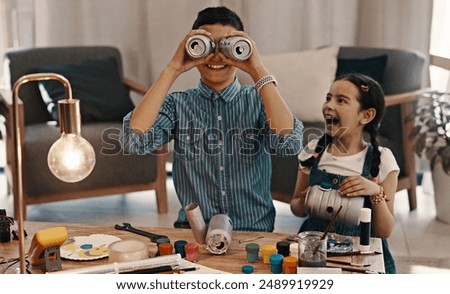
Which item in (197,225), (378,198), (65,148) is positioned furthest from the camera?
(378,198)

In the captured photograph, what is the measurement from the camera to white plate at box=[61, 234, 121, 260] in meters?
1.32

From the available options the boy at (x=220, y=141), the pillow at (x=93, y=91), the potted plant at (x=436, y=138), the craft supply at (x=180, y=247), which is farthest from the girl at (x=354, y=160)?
the pillow at (x=93, y=91)

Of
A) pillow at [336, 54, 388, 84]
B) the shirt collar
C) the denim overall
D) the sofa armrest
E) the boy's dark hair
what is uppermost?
the boy's dark hair

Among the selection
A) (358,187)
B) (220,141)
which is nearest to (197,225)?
(220,141)

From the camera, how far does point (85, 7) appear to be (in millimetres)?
2758

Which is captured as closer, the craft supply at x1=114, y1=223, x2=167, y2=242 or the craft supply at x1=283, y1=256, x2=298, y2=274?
the craft supply at x1=283, y1=256, x2=298, y2=274

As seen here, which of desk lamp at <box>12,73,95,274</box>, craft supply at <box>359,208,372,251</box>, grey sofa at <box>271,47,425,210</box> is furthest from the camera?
grey sofa at <box>271,47,425,210</box>

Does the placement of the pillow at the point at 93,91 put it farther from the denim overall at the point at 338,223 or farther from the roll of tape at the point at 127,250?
the roll of tape at the point at 127,250

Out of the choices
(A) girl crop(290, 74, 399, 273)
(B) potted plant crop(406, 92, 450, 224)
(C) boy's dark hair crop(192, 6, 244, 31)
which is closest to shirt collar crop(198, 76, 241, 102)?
(C) boy's dark hair crop(192, 6, 244, 31)

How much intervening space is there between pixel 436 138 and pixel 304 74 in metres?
0.49

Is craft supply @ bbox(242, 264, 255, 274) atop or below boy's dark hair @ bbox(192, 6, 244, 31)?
below

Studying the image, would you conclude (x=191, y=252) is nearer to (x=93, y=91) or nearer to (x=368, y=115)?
(x=368, y=115)

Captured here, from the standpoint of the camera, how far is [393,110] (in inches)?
95.9

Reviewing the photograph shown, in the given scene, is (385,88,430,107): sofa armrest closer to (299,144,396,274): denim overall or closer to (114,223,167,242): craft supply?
(299,144,396,274): denim overall
